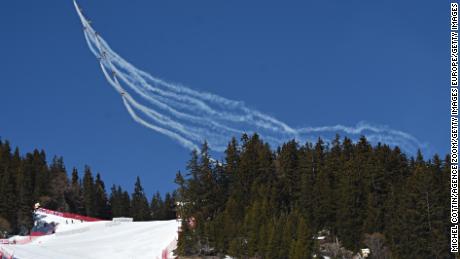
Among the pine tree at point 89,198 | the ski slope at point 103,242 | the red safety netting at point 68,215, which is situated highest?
the pine tree at point 89,198

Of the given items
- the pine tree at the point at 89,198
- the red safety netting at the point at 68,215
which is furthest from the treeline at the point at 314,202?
the pine tree at the point at 89,198

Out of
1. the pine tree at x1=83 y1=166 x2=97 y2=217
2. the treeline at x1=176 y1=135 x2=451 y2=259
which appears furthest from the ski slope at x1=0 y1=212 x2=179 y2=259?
the pine tree at x1=83 y1=166 x2=97 y2=217

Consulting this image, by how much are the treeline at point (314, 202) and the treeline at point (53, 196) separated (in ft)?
91.1

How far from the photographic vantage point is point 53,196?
131 meters

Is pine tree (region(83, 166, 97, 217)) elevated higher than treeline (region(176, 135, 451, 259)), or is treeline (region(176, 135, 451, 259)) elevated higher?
pine tree (region(83, 166, 97, 217))

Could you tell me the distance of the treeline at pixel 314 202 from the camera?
2889 inches

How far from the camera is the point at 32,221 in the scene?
10725 cm

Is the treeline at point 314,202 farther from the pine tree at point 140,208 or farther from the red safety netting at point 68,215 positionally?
the pine tree at point 140,208

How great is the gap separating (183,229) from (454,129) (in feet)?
105

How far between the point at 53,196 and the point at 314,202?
57.9 metres

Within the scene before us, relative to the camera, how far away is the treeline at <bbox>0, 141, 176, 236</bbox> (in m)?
108

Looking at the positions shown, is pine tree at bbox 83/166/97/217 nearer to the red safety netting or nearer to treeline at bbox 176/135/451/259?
the red safety netting

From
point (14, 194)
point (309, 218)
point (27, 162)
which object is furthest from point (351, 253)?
point (27, 162)

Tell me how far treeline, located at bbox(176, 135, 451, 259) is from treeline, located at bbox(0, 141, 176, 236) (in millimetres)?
A: 27771
